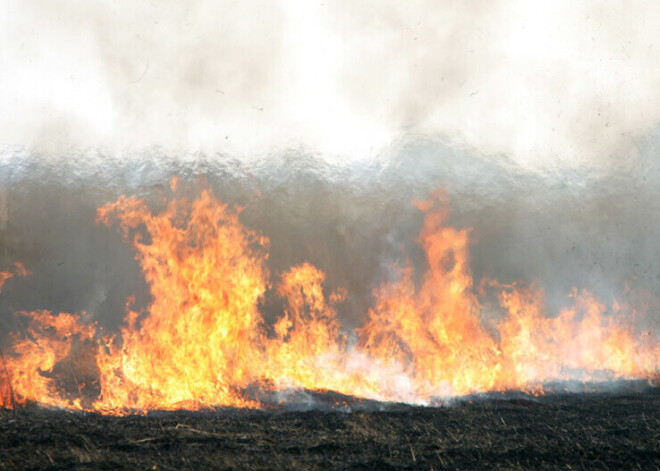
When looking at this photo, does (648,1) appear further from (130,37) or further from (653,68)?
(130,37)

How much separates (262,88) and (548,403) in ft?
37.4

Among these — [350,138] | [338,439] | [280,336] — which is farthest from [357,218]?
[338,439]

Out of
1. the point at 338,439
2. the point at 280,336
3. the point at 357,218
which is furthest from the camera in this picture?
the point at 357,218

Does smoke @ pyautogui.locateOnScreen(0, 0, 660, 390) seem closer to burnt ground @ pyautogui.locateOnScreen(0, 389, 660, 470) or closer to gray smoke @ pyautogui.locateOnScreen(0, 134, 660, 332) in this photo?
gray smoke @ pyautogui.locateOnScreen(0, 134, 660, 332)

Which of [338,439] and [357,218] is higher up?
[357,218]

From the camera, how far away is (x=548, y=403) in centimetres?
1345

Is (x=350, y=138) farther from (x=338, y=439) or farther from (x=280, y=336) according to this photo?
(x=338, y=439)

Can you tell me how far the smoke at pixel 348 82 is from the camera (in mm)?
16156

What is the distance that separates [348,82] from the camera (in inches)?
717

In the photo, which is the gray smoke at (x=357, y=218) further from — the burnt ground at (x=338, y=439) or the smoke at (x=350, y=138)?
the burnt ground at (x=338, y=439)

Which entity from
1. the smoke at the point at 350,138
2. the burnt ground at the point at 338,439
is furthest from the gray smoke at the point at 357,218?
the burnt ground at the point at 338,439

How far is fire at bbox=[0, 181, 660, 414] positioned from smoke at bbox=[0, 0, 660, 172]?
2.39m

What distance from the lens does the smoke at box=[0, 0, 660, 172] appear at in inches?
636

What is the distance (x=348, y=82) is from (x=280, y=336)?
793cm
